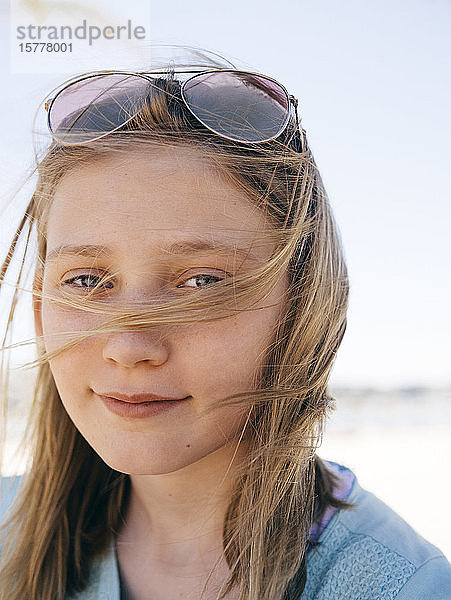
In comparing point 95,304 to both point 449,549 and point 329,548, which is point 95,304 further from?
point 449,549

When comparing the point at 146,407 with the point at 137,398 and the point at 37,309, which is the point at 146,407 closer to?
the point at 137,398

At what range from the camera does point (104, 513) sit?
1.72 meters

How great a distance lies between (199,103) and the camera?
1.39 m

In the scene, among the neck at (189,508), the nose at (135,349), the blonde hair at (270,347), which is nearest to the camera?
the nose at (135,349)

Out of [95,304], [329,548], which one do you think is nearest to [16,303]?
[95,304]

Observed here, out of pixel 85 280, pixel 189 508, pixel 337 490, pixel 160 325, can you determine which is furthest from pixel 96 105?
pixel 337 490

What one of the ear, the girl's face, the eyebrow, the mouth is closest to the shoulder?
the girl's face

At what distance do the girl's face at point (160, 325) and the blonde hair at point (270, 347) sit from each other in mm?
29

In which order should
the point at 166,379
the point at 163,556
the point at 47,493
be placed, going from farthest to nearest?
the point at 47,493
the point at 163,556
the point at 166,379

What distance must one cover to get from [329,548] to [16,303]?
0.93 metres

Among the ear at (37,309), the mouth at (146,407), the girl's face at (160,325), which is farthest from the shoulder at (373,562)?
the ear at (37,309)

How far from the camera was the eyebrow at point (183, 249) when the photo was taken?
4.11 feet

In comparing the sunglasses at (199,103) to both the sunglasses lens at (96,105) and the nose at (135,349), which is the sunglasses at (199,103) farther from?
the nose at (135,349)

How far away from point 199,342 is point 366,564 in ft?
1.97
